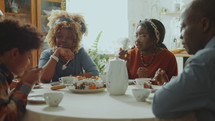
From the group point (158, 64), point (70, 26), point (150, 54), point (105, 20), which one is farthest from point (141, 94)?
point (105, 20)

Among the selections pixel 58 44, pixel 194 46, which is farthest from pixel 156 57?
pixel 194 46

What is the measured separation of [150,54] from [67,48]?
0.71m

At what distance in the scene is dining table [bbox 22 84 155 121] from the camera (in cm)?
93

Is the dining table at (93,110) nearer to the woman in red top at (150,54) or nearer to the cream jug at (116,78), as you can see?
the cream jug at (116,78)

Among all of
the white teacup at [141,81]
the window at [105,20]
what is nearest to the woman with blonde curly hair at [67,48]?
the white teacup at [141,81]

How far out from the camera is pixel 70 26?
223 cm

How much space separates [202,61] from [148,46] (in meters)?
1.45

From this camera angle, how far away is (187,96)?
30.8 inches

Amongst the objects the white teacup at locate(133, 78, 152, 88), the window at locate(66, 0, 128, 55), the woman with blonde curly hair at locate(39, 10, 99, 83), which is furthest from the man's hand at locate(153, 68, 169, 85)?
the window at locate(66, 0, 128, 55)

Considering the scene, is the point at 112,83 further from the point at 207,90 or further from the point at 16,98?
the point at 207,90

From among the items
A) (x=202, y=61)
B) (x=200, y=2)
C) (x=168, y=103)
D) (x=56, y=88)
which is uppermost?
(x=200, y=2)

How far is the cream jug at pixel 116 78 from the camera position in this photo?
135 cm

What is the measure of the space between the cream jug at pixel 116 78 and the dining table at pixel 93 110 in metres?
0.06

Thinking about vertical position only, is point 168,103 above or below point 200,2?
below
